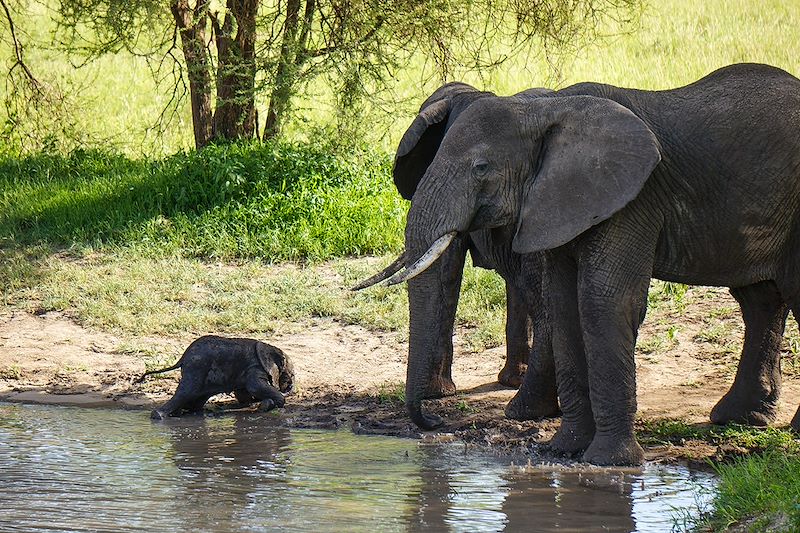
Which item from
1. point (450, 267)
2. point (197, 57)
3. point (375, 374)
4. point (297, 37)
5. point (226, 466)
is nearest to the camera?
point (226, 466)

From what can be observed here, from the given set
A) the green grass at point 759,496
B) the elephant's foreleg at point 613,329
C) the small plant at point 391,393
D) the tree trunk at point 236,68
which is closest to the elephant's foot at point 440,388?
the small plant at point 391,393

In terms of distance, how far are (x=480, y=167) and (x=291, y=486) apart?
1955mm

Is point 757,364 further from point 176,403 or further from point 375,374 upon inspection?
point 176,403

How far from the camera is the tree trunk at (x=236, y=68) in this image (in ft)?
45.2

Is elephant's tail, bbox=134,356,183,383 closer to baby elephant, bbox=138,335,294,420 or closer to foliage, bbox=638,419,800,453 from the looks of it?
baby elephant, bbox=138,335,294,420

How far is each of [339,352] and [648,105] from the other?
3.77 meters

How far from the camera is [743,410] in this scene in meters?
7.93

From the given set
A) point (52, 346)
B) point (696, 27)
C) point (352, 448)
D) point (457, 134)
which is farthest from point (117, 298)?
point (696, 27)

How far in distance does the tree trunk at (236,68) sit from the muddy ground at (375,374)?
12.7ft

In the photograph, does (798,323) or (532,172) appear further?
(798,323)

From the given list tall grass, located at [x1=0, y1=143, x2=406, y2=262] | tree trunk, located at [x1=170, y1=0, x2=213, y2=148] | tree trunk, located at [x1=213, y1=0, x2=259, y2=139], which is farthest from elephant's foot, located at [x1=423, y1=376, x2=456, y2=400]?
tree trunk, located at [x1=170, y1=0, x2=213, y2=148]

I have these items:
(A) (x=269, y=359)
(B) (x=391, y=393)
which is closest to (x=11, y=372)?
(A) (x=269, y=359)

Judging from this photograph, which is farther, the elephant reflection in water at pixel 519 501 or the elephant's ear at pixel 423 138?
the elephant's ear at pixel 423 138

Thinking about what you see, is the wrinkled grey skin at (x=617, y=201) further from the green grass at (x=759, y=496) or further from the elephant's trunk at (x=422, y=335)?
the green grass at (x=759, y=496)
